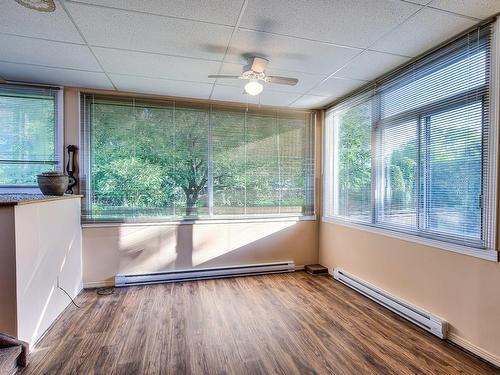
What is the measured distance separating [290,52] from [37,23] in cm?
193

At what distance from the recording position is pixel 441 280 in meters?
2.31

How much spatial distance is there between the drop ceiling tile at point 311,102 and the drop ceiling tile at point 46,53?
240 centimetres

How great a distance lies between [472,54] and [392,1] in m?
0.88

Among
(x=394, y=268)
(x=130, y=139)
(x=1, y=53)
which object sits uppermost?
(x=1, y=53)

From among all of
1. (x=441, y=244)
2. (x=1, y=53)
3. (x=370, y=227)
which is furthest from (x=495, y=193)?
(x=1, y=53)

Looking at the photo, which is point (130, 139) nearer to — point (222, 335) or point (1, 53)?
point (1, 53)

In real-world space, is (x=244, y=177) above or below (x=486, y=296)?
above

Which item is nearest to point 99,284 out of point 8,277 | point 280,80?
point 8,277

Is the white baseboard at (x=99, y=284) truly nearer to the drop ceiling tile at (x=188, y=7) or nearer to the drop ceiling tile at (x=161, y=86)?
the drop ceiling tile at (x=161, y=86)

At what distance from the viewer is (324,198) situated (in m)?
4.11

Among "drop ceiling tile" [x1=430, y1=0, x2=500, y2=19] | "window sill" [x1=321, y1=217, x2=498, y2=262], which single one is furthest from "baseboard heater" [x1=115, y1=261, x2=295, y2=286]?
"drop ceiling tile" [x1=430, y1=0, x2=500, y2=19]

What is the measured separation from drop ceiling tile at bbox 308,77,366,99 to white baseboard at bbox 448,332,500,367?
2586 millimetres

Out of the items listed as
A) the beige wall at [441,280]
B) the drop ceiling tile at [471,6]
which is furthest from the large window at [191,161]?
the drop ceiling tile at [471,6]

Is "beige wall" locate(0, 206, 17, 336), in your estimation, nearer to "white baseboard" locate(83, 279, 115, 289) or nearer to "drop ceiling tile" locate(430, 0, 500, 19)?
"white baseboard" locate(83, 279, 115, 289)
